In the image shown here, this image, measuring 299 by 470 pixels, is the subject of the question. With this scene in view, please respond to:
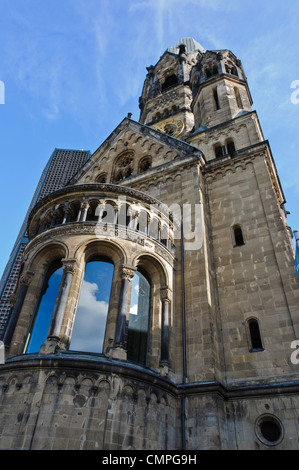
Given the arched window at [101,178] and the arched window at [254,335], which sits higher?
the arched window at [101,178]

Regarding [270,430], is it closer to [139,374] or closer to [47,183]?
[139,374]

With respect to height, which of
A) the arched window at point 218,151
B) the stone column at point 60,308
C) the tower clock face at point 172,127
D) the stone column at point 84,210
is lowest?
the stone column at point 60,308

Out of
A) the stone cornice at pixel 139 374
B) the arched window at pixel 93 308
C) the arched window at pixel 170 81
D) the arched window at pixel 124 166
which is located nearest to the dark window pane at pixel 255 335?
the stone cornice at pixel 139 374

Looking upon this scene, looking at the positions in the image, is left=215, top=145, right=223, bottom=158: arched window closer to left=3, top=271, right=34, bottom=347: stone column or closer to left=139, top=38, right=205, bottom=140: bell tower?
left=139, top=38, right=205, bottom=140: bell tower

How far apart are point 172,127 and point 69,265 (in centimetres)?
2374

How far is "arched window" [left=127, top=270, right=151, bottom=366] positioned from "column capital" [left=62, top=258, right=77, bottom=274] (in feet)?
8.60

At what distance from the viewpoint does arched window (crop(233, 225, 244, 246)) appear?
1708 centimetres

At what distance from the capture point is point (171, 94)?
126ft

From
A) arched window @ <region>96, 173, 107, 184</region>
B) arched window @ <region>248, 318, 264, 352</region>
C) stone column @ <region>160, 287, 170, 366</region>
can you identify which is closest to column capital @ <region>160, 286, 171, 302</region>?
stone column @ <region>160, 287, 170, 366</region>

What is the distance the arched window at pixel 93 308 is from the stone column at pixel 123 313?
787 millimetres

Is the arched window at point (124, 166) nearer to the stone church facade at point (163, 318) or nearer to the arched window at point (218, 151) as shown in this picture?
the stone church facade at point (163, 318)

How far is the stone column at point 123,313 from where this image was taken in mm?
11594
